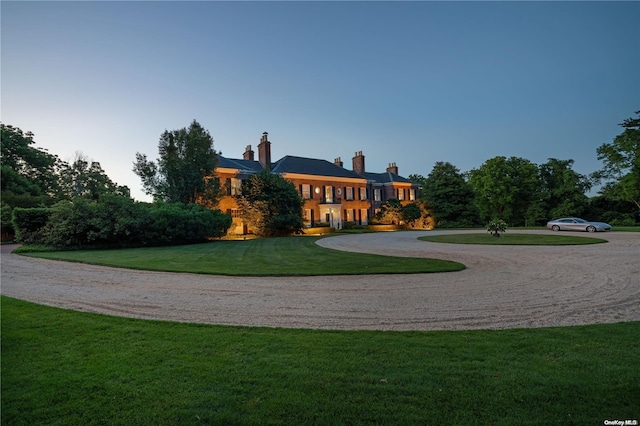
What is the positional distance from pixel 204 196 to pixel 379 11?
18860 millimetres

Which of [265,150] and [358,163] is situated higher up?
[265,150]

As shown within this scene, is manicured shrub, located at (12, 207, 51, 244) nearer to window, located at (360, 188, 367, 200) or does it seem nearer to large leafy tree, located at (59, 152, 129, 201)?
large leafy tree, located at (59, 152, 129, 201)

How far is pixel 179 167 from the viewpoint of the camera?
83.4 ft

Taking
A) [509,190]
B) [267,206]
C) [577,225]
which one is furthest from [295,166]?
[509,190]

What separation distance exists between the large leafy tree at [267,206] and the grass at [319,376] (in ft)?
76.7

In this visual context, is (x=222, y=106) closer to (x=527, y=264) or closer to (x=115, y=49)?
(x=115, y=49)

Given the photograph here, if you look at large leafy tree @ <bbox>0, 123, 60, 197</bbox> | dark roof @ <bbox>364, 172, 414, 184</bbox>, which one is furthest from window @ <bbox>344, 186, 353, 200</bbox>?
large leafy tree @ <bbox>0, 123, 60, 197</bbox>

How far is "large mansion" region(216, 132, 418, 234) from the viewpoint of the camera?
31.8 metres

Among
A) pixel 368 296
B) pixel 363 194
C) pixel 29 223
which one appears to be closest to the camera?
pixel 368 296

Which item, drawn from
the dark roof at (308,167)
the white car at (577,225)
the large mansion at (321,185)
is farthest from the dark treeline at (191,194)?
the white car at (577,225)

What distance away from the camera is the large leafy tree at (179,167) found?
2556 centimetres

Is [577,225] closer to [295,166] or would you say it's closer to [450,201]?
[450,201]

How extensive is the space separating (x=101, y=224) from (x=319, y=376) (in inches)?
762

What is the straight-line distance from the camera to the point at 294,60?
25688mm
